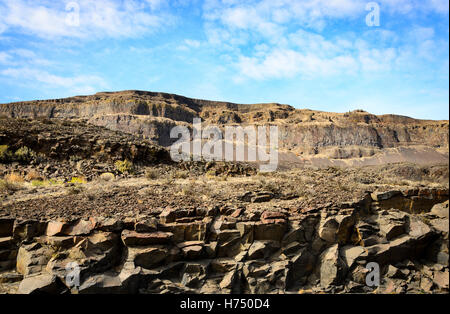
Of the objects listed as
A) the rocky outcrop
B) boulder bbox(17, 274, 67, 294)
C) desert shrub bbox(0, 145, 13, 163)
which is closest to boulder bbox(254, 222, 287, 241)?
the rocky outcrop

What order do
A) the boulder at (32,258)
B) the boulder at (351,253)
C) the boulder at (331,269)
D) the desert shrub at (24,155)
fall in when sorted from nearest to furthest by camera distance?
the boulder at (32,258) → the boulder at (331,269) → the boulder at (351,253) → the desert shrub at (24,155)

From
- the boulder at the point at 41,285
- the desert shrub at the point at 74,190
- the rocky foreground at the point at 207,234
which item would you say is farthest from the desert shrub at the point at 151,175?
the boulder at the point at 41,285

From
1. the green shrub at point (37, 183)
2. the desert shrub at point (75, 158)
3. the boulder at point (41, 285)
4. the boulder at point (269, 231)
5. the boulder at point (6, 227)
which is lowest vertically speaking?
the boulder at point (41, 285)

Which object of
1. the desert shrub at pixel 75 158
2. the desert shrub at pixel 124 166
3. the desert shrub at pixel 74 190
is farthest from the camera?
the desert shrub at pixel 75 158

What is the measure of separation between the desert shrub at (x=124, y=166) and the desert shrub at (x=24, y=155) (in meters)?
2.88

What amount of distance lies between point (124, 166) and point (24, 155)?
3.43 m

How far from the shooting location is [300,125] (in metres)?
57.0

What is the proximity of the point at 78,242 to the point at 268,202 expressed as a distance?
14.8ft

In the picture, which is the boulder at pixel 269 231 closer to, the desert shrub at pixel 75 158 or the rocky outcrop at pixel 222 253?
the rocky outcrop at pixel 222 253

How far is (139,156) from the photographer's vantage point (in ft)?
38.4

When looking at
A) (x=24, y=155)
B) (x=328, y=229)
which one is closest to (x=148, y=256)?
(x=328, y=229)

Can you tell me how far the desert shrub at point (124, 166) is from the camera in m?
10.2

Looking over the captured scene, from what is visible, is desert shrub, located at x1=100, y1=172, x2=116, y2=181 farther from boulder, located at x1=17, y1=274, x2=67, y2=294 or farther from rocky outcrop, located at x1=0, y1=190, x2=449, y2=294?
boulder, located at x1=17, y1=274, x2=67, y2=294

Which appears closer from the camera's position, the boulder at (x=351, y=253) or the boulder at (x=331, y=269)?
the boulder at (x=331, y=269)
